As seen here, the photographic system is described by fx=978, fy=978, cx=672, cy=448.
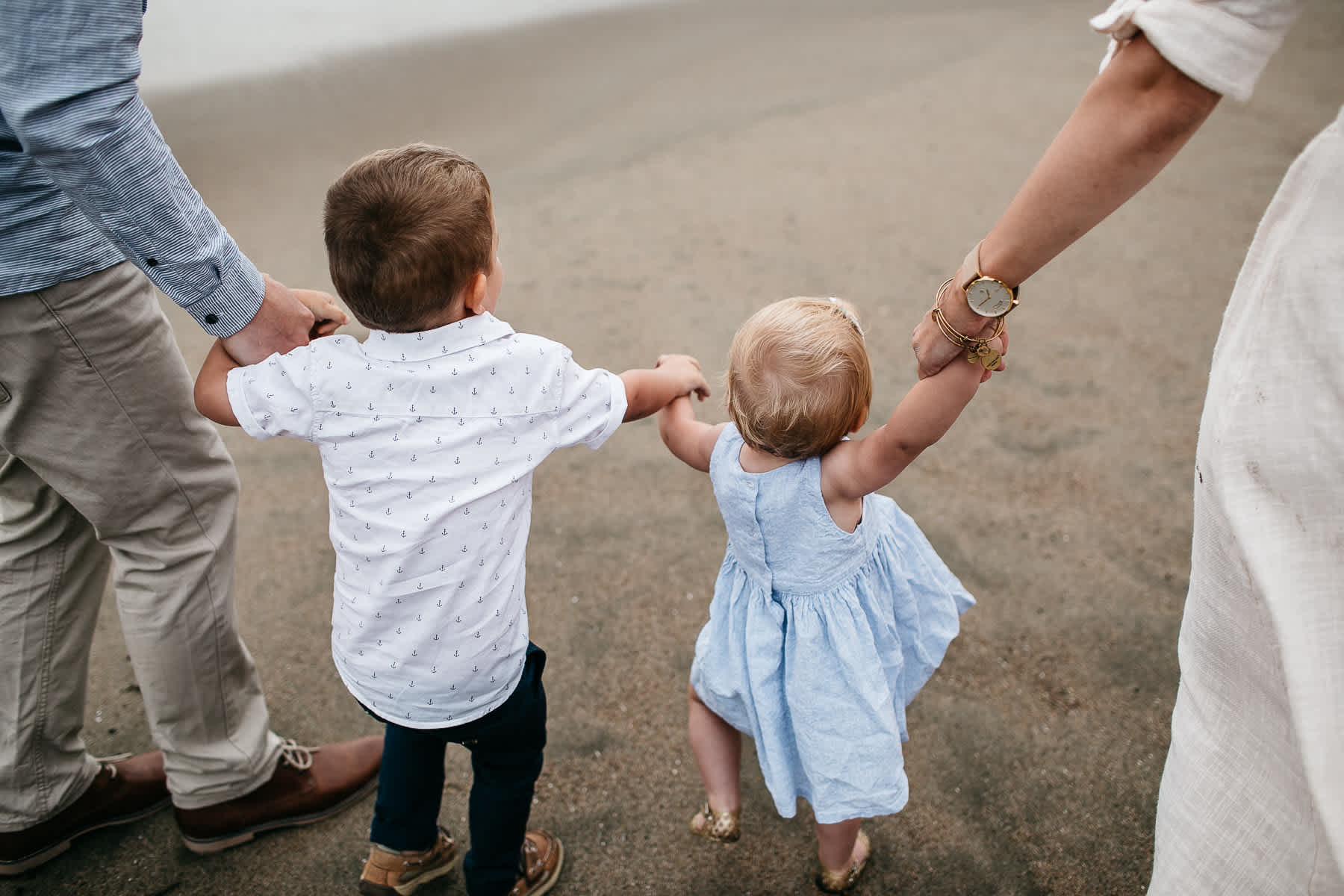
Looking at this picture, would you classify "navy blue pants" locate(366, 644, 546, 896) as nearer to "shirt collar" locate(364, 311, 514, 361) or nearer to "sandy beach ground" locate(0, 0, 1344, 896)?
"sandy beach ground" locate(0, 0, 1344, 896)

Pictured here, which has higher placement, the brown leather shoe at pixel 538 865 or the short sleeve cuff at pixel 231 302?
the short sleeve cuff at pixel 231 302

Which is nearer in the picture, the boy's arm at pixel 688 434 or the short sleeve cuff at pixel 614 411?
the short sleeve cuff at pixel 614 411

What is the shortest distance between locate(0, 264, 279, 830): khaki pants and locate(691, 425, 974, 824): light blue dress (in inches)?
34.1

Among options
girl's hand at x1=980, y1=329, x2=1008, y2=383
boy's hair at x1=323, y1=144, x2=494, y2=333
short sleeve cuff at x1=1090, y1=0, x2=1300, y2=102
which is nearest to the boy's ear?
boy's hair at x1=323, y1=144, x2=494, y2=333

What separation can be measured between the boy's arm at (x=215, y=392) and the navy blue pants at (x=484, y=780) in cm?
49

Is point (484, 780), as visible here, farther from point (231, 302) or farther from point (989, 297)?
point (989, 297)

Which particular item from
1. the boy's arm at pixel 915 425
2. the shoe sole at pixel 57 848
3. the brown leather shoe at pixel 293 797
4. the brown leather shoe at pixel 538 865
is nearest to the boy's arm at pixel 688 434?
the boy's arm at pixel 915 425

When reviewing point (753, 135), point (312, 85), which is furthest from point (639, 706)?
point (312, 85)

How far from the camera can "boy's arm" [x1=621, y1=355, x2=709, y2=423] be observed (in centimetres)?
149

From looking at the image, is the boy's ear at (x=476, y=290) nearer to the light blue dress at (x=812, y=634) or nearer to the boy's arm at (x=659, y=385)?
the boy's arm at (x=659, y=385)

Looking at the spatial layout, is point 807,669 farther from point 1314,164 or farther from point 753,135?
point 753,135

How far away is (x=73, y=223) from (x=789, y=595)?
46.7 inches

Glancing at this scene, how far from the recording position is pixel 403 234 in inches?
49.2

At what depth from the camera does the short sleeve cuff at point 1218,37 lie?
982 mm
